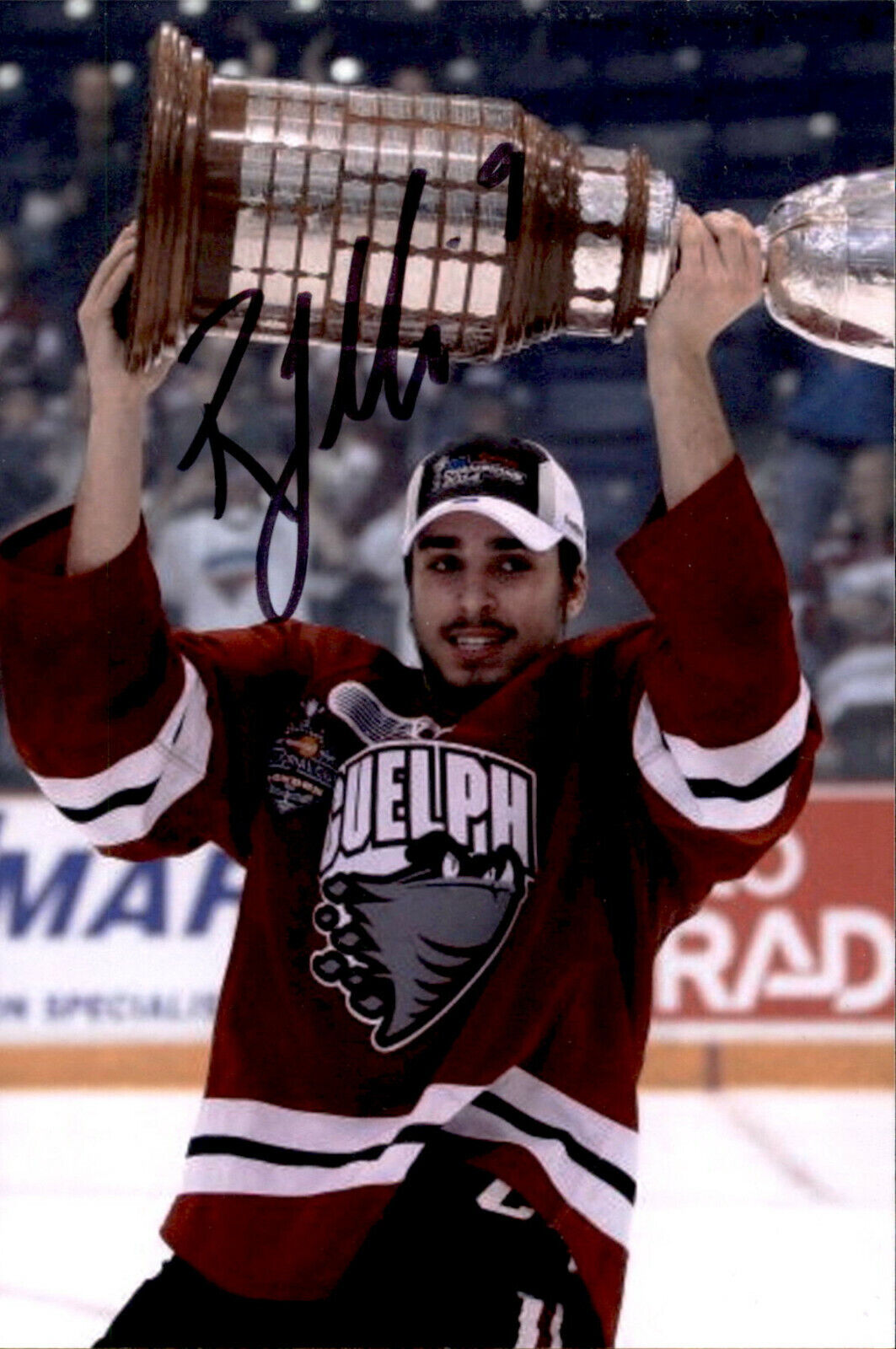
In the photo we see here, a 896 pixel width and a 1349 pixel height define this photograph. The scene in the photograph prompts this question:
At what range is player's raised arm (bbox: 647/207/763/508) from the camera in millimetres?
1130

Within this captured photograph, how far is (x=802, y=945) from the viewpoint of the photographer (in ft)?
11.8

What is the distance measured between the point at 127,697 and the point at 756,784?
14.8 inches

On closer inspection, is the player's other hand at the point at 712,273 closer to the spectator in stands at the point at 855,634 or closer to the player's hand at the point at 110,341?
the player's hand at the point at 110,341

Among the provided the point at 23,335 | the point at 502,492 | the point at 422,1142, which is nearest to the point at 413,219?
the point at 502,492

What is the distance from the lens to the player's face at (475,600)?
1499 mm

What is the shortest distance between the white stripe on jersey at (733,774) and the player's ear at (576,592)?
19cm

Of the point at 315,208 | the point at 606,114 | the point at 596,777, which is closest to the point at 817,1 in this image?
the point at 606,114

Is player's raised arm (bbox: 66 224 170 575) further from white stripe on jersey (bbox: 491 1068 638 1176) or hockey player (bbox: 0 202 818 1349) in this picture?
white stripe on jersey (bbox: 491 1068 638 1176)

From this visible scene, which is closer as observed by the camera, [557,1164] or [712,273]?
[712,273]

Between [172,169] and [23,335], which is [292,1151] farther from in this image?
[23,335]

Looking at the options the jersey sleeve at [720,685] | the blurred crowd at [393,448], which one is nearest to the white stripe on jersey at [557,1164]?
the jersey sleeve at [720,685]

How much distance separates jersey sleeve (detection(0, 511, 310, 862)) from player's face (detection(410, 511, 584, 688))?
112 millimetres

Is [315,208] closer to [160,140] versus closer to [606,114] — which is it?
[160,140]

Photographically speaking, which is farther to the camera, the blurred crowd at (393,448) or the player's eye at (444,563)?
the blurred crowd at (393,448)
